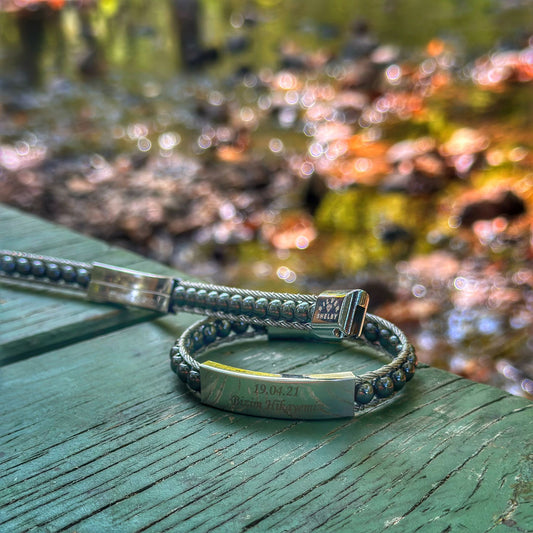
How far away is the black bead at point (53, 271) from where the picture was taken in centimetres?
135

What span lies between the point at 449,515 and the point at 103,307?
0.75 m

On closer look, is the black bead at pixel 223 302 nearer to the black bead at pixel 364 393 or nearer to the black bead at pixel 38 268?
the black bead at pixel 364 393

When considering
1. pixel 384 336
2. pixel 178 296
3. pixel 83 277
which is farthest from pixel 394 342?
pixel 83 277

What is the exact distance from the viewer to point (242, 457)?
0.83 m

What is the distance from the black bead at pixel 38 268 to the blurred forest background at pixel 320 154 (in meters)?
1.49

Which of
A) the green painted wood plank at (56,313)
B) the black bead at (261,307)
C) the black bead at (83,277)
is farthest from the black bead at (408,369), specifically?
the black bead at (83,277)

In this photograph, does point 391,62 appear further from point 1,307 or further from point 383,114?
point 1,307

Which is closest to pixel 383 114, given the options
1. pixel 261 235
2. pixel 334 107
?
pixel 334 107

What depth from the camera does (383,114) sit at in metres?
4.51

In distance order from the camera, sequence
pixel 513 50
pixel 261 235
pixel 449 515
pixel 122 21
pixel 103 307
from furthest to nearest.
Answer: pixel 122 21, pixel 513 50, pixel 261 235, pixel 103 307, pixel 449 515

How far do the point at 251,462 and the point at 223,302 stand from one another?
1.02 feet

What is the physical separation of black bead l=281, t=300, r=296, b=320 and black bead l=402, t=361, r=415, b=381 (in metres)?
0.17

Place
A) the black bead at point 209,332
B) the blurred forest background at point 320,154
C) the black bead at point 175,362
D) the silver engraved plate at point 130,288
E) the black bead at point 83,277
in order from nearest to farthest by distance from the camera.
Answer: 1. the black bead at point 175,362
2. the black bead at point 209,332
3. the silver engraved plate at point 130,288
4. the black bead at point 83,277
5. the blurred forest background at point 320,154

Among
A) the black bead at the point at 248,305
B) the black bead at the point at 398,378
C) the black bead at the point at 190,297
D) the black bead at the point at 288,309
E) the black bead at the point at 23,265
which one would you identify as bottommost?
the black bead at the point at 23,265
